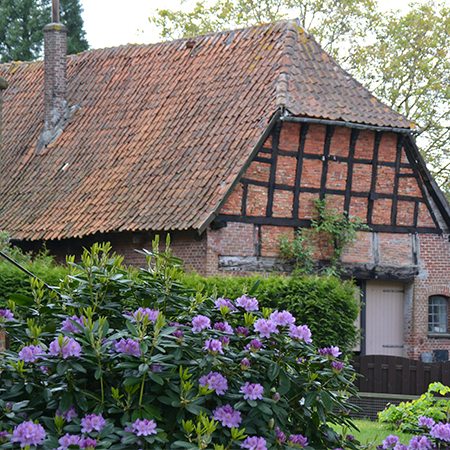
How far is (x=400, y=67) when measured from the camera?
88.1 feet

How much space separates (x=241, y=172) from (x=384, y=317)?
5327 mm

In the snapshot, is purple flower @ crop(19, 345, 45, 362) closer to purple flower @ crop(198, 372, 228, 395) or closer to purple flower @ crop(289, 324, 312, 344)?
purple flower @ crop(198, 372, 228, 395)

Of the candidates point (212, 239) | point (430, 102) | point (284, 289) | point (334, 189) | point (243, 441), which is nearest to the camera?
point (243, 441)

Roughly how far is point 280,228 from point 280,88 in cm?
280

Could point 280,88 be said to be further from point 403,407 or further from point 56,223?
point 403,407

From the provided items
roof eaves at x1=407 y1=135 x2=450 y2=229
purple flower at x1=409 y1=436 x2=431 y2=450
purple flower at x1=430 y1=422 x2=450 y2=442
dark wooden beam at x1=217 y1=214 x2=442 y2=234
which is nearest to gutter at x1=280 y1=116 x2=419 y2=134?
roof eaves at x1=407 y1=135 x2=450 y2=229

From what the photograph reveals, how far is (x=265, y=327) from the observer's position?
3680mm

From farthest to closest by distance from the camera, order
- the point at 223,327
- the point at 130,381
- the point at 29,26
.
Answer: the point at 29,26 < the point at 223,327 < the point at 130,381

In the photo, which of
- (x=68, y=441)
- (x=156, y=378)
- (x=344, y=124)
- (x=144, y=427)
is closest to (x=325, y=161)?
(x=344, y=124)

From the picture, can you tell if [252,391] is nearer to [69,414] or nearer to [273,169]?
[69,414]

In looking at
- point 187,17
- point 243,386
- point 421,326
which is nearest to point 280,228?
point 421,326

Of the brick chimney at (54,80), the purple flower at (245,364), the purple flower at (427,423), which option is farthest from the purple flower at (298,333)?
the brick chimney at (54,80)

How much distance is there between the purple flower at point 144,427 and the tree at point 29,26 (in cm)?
3058

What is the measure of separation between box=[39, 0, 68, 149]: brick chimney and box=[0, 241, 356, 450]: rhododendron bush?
1591 centimetres
